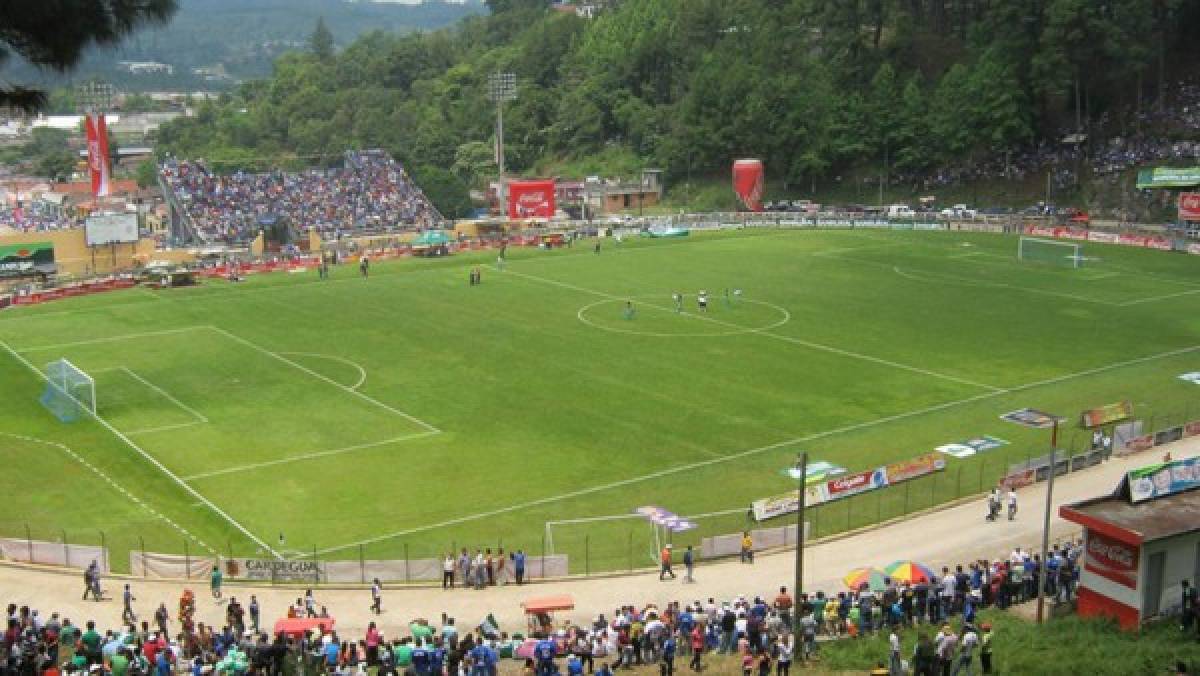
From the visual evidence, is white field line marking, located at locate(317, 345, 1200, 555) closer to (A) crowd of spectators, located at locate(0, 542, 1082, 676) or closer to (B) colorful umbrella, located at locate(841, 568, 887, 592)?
A: (A) crowd of spectators, located at locate(0, 542, 1082, 676)

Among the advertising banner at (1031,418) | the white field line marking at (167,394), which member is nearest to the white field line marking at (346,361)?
the white field line marking at (167,394)

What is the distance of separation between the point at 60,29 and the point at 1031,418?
136 ft

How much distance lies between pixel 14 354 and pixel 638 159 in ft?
300

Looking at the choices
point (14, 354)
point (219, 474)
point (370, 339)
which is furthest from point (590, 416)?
point (14, 354)

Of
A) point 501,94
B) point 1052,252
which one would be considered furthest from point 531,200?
point 1052,252

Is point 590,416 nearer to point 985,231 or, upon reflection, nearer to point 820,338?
point 820,338

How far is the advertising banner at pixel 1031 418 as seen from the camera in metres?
48.8

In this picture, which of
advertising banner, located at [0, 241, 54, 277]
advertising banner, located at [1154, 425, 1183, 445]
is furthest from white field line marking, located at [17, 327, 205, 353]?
advertising banner, located at [1154, 425, 1183, 445]

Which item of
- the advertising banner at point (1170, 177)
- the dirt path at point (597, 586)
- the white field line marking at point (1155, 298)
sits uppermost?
the advertising banner at point (1170, 177)

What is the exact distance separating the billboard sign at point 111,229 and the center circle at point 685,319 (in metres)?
37.2

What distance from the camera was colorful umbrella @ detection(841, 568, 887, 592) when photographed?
104 feet

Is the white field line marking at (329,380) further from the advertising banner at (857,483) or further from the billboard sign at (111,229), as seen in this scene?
the billboard sign at (111,229)

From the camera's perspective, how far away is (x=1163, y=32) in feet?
376

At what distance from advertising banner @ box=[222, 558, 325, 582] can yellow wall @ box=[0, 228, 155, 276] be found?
5738 centimetres
